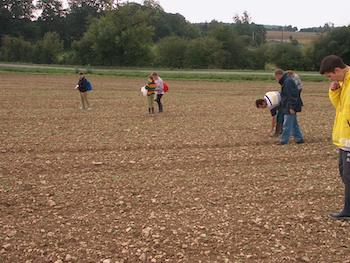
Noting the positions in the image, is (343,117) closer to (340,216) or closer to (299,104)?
(340,216)

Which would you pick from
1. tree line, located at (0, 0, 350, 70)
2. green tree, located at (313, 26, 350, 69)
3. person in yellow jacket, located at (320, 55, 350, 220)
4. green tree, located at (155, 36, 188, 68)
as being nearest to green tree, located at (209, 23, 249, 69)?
tree line, located at (0, 0, 350, 70)

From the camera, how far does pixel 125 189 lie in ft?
24.2

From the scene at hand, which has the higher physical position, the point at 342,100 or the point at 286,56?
the point at 286,56

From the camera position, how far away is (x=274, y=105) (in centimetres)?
1128

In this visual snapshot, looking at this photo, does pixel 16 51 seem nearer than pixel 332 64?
No

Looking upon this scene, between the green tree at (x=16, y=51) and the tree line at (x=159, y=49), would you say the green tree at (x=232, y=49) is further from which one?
the green tree at (x=16, y=51)

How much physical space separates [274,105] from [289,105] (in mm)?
711

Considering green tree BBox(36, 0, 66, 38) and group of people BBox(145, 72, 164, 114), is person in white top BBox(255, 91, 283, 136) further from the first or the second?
green tree BBox(36, 0, 66, 38)

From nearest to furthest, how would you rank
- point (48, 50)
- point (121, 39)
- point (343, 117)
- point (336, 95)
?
point (343, 117) < point (336, 95) < point (121, 39) < point (48, 50)

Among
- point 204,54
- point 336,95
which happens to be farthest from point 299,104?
point 204,54

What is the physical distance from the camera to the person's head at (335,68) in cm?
555

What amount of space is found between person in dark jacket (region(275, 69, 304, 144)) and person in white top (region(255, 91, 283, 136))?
27cm

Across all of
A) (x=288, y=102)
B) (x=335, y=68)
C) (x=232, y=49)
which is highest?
(x=232, y=49)

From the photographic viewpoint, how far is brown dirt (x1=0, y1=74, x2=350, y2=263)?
17.4 ft
